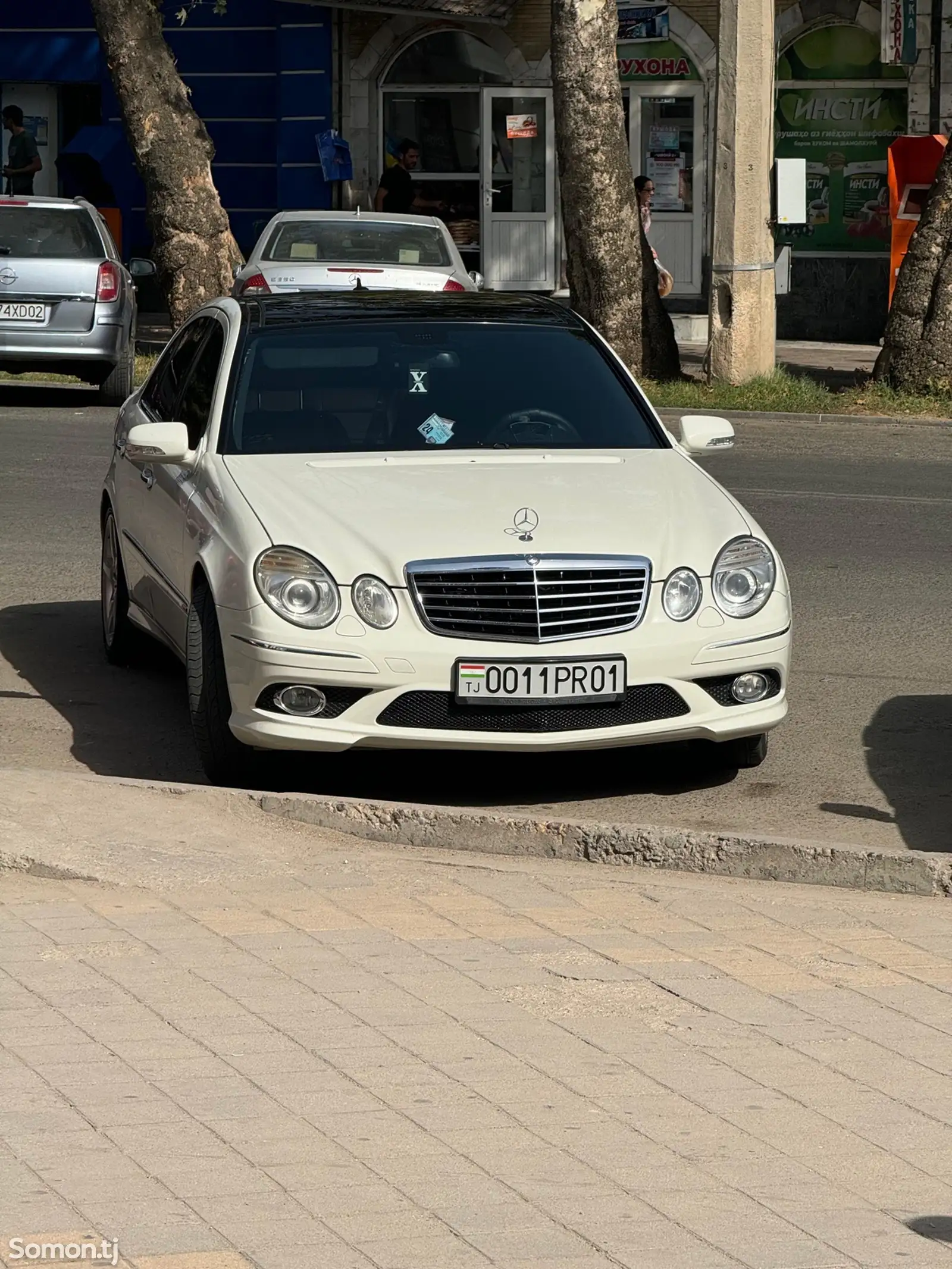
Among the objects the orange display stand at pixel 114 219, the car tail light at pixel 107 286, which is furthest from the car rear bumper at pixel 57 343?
the orange display stand at pixel 114 219

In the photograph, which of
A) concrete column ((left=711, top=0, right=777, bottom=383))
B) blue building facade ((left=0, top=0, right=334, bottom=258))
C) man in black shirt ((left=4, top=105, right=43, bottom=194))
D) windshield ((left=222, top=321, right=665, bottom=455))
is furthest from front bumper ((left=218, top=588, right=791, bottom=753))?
man in black shirt ((left=4, top=105, right=43, bottom=194))

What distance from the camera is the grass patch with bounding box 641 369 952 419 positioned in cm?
1823

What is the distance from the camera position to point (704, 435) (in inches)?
302

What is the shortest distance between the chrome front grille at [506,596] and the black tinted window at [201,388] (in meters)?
1.52

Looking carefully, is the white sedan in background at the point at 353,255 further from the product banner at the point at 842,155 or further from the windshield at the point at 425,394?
the windshield at the point at 425,394

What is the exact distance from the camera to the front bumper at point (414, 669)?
6.31 metres

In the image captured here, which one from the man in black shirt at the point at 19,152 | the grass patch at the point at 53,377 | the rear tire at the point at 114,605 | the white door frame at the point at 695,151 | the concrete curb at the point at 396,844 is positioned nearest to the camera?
the concrete curb at the point at 396,844

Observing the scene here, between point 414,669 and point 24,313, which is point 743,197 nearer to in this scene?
point 24,313

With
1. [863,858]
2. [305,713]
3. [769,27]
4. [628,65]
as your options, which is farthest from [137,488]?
[628,65]

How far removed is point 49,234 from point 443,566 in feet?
42.4

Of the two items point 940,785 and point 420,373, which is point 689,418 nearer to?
point 420,373

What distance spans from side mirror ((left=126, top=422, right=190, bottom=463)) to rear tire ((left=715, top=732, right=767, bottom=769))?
2.11m

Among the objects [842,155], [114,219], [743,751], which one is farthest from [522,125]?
[743,751]

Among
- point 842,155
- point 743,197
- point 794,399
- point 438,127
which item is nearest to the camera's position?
point 794,399
